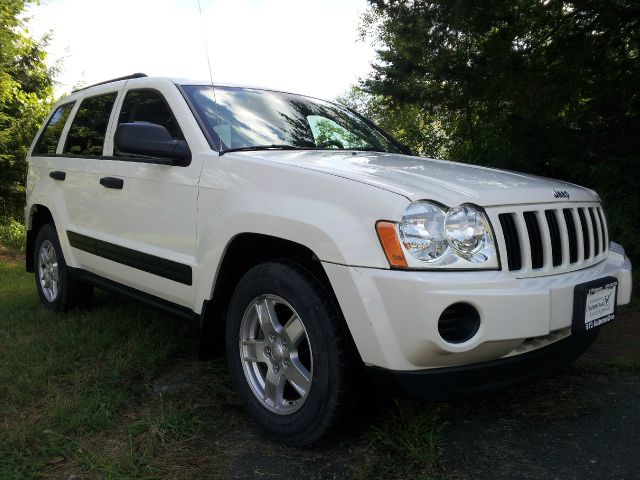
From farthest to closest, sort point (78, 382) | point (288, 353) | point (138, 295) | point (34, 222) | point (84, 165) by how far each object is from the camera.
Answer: point (34, 222) → point (84, 165) → point (138, 295) → point (78, 382) → point (288, 353)

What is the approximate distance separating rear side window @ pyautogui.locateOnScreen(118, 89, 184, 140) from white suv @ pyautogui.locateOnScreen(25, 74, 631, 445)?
0.01 meters

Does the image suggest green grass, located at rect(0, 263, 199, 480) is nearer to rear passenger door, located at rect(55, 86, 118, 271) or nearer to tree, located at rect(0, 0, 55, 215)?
rear passenger door, located at rect(55, 86, 118, 271)

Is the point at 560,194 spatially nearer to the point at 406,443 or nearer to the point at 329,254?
the point at 329,254

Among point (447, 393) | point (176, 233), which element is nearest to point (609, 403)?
point (447, 393)

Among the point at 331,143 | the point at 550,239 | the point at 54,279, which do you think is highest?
the point at 331,143

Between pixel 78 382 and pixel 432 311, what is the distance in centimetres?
221

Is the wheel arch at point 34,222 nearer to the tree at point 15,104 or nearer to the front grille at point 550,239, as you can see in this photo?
the front grille at point 550,239

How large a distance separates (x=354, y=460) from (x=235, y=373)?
0.72 meters

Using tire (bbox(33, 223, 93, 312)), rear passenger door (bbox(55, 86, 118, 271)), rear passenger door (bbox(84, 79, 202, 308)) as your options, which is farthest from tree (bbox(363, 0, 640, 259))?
tire (bbox(33, 223, 93, 312))

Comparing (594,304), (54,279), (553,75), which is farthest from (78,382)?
(553,75)

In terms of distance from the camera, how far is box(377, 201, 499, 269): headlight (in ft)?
7.11

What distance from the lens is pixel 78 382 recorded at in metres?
3.31

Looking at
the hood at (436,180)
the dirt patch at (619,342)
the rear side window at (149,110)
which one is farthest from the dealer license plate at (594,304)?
the rear side window at (149,110)

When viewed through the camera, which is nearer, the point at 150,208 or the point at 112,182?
the point at 150,208
